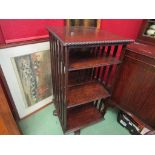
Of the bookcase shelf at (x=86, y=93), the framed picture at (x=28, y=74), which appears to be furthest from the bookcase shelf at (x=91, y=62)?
the framed picture at (x=28, y=74)

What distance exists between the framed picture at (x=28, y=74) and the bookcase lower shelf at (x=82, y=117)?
1.40 feet

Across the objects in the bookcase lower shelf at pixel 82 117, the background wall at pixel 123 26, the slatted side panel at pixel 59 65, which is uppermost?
the background wall at pixel 123 26

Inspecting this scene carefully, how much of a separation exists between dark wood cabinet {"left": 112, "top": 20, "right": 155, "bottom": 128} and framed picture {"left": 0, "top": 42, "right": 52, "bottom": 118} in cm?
81

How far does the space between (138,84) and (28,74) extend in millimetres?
1070

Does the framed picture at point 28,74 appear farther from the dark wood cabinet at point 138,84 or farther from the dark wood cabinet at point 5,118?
the dark wood cabinet at point 138,84

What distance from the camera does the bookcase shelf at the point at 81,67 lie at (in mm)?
819

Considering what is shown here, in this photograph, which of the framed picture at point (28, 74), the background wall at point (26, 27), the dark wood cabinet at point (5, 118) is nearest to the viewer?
the dark wood cabinet at point (5, 118)

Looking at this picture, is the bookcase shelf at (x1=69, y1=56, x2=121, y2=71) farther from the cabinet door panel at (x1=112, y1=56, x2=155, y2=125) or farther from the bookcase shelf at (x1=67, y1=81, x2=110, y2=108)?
the bookcase shelf at (x1=67, y1=81, x2=110, y2=108)

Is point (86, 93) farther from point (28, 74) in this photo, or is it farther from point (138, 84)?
point (28, 74)

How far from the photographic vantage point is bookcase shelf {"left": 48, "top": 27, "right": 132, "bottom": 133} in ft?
2.69

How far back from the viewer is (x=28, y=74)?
49.0 inches

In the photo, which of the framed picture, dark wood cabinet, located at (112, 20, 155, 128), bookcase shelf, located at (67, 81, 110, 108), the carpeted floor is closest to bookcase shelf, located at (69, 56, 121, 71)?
dark wood cabinet, located at (112, 20, 155, 128)
